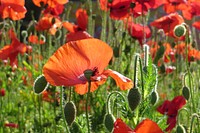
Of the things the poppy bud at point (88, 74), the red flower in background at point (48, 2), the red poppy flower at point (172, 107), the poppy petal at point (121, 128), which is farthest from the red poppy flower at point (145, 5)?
the poppy petal at point (121, 128)

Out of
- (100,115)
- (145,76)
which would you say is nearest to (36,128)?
(100,115)

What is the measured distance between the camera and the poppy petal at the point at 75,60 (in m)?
1.25

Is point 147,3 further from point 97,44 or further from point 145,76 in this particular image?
point 97,44

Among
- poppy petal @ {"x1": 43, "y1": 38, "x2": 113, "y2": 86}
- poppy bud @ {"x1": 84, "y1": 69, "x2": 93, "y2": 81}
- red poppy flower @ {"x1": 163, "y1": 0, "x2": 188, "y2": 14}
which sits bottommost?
poppy bud @ {"x1": 84, "y1": 69, "x2": 93, "y2": 81}

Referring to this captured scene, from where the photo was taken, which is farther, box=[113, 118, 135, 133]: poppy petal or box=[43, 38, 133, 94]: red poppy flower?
box=[43, 38, 133, 94]: red poppy flower

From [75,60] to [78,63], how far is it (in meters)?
0.02

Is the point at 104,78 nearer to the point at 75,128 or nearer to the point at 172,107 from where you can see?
the point at 75,128

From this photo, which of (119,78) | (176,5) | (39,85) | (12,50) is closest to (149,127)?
(119,78)

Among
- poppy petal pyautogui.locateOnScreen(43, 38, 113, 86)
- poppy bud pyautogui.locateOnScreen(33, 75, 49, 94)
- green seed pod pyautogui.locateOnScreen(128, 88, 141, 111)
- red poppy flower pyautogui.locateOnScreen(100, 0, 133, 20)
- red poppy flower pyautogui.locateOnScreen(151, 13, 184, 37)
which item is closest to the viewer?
poppy petal pyautogui.locateOnScreen(43, 38, 113, 86)

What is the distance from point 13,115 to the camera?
3701mm

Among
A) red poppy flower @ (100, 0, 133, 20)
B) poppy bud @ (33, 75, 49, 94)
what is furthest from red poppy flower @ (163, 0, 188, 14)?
poppy bud @ (33, 75, 49, 94)

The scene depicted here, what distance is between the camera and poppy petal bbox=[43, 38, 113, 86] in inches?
49.4

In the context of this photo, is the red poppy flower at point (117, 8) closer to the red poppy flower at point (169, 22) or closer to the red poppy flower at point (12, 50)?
the red poppy flower at point (169, 22)

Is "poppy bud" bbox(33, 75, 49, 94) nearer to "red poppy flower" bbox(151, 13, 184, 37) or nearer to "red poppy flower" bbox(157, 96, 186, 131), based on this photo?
"red poppy flower" bbox(157, 96, 186, 131)
